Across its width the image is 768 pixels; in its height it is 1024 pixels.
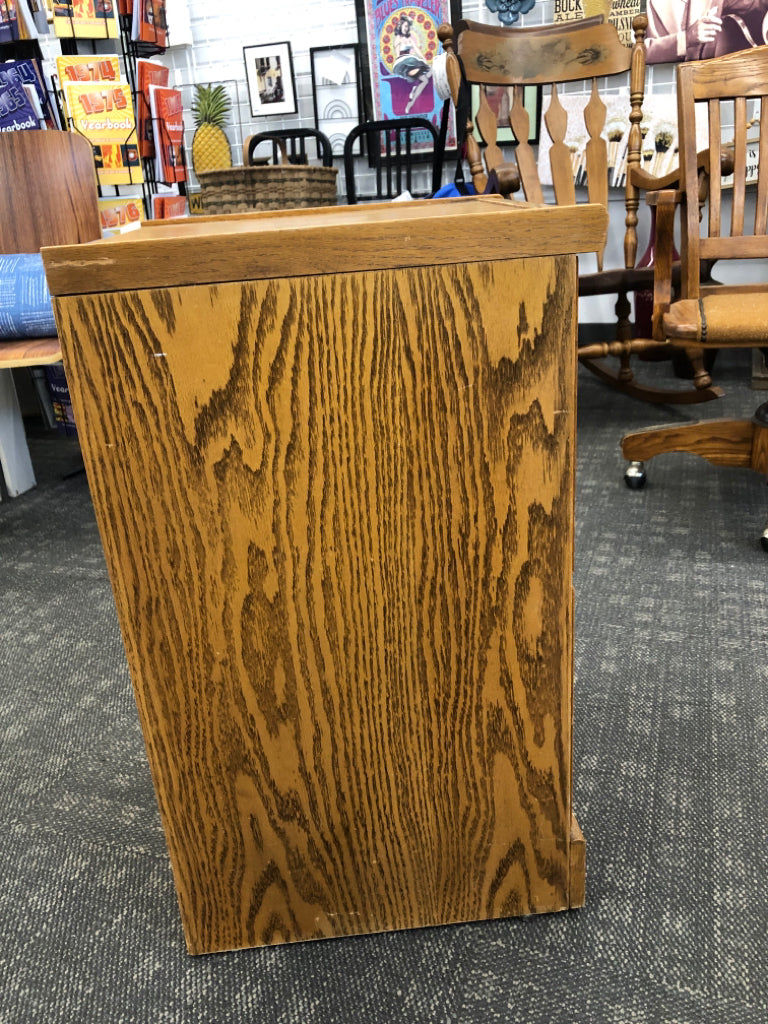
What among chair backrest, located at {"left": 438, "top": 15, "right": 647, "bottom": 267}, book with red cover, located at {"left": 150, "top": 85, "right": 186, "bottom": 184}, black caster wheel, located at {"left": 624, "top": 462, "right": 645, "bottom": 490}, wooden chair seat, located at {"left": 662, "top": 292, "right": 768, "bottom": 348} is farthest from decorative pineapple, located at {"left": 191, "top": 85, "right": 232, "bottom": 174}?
wooden chair seat, located at {"left": 662, "top": 292, "right": 768, "bottom": 348}

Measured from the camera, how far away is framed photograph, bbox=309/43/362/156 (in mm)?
3068

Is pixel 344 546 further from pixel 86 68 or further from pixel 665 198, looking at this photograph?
pixel 86 68

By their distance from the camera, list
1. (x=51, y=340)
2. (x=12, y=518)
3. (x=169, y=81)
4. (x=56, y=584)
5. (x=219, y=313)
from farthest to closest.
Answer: (x=169, y=81) < (x=12, y=518) < (x=51, y=340) < (x=56, y=584) < (x=219, y=313)

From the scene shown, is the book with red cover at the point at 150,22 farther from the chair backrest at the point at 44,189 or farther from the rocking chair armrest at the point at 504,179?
the rocking chair armrest at the point at 504,179

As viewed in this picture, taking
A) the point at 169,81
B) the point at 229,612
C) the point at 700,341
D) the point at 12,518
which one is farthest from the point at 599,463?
the point at 169,81

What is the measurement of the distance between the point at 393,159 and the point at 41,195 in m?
1.54

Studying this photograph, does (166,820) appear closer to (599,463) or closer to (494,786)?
(494,786)

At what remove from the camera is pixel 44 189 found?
196 cm

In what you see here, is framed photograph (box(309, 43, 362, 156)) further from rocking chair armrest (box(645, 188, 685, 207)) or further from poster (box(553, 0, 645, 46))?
rocking chair armrest (box(645, 188, 685, 207))

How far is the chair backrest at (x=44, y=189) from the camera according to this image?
193 cm

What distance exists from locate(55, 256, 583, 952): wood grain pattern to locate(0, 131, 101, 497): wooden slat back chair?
→ 1.57 metres

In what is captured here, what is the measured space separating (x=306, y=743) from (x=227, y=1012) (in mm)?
254

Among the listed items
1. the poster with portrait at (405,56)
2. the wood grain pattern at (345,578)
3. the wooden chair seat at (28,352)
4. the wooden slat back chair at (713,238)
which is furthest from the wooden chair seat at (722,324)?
the poster with portrait at (405,56)

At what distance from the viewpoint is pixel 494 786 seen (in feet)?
2.50
